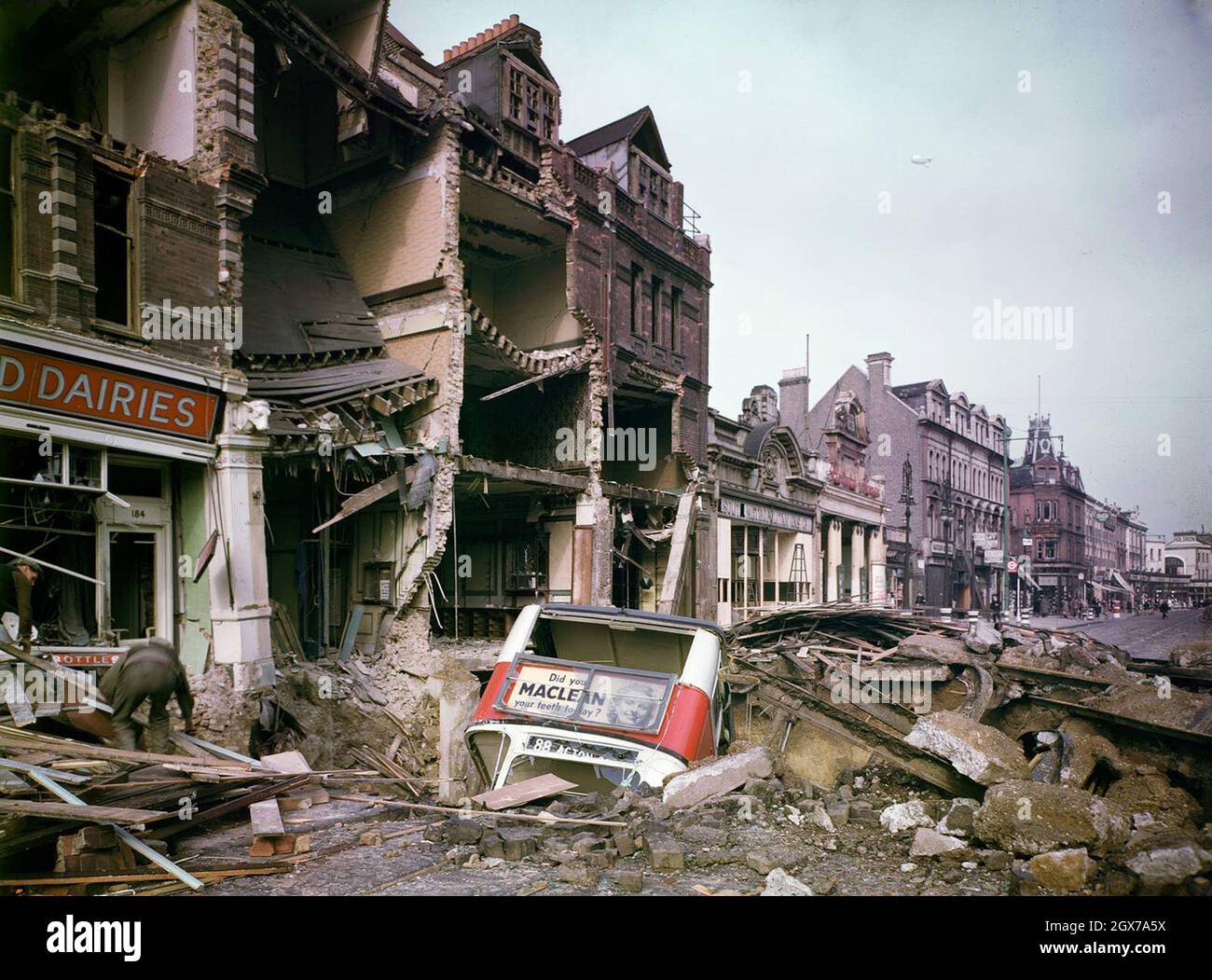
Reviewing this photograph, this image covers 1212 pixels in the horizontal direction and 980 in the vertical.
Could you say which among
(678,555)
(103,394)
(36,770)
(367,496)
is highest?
(103,394)

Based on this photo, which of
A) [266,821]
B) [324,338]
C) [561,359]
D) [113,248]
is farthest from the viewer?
[561,359]

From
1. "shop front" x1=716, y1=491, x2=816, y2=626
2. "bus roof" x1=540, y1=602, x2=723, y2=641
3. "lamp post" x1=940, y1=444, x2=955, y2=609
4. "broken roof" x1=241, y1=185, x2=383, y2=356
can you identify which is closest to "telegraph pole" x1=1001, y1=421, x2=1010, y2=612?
"lamp post" x1=940, y1=444, x2=955, y2=609

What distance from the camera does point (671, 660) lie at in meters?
11.7

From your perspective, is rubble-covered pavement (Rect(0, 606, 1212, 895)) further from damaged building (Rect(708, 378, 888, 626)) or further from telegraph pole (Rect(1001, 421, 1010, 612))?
damaged building (Rect(708, 378, 888, 626))

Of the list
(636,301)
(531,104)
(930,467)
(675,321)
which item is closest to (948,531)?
(930,467)

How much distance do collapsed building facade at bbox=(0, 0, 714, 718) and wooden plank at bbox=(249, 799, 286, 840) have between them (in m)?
4.16

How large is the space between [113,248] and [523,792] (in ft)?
31.1

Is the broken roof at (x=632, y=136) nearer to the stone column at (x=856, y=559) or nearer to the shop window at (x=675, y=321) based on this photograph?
the shop window at (x=675, y=321)

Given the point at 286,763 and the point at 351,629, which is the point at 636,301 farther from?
the point at 286,763

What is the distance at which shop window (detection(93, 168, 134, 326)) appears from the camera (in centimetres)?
1109

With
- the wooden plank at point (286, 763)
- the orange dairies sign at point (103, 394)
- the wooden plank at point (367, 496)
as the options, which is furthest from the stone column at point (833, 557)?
the wooden plank at point (286, 763)

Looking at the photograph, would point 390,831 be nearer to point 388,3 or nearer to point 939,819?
point 939,819

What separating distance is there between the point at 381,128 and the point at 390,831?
1425cm

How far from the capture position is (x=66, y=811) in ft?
19.1
